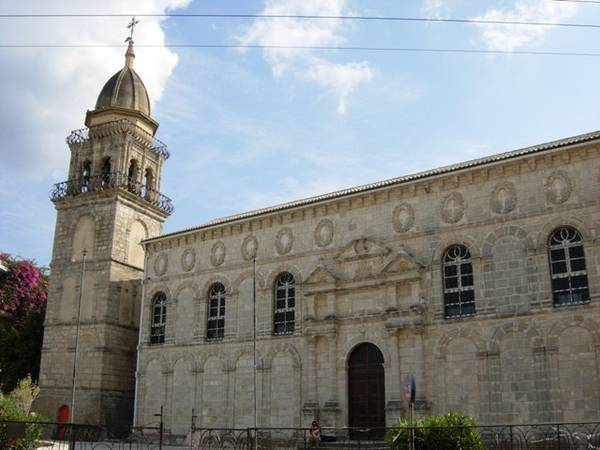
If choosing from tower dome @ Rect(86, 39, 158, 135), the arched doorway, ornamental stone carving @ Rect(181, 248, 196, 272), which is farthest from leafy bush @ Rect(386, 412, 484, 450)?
tower dome @ Rect(86, 39, 158, 135)

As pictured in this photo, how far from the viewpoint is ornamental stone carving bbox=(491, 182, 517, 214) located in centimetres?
2216

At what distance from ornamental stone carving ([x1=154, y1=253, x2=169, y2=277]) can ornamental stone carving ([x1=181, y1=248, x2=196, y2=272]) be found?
1.11 m

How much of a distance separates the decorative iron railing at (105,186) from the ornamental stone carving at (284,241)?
36.8ft

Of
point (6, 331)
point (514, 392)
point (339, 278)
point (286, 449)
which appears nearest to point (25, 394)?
point (6, 331)

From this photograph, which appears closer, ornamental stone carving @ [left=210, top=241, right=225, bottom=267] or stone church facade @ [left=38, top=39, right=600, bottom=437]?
stone church facade @ [left=38, top=39, right=600, bottom=437]

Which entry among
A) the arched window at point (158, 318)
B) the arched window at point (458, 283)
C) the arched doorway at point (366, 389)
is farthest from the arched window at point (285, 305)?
the arched window at point (458, 283)

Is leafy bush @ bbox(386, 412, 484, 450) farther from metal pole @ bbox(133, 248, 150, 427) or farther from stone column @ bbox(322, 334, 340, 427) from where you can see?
metal pole @ bbox(133, 248, 150, 427)

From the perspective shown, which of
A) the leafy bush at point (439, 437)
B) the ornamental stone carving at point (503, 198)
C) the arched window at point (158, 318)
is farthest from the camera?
the arched window at point (158, 318)

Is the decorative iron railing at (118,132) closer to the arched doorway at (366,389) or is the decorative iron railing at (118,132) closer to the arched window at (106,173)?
the arched window at (106,173)

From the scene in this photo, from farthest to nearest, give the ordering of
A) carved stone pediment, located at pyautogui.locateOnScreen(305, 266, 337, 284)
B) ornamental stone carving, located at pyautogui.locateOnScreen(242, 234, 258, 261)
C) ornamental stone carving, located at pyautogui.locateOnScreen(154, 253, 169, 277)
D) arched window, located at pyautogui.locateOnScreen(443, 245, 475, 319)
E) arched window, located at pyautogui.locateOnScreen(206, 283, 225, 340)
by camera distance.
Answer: ornamental stone carving, located at pyautogui.locateOnScreen(154, 253, 169, 277)
arched window, located at pyautogui.locateOnScreen(206, 283, 225, 340)
ornamental stone carving, located at pyautogui.locateOnScreen(242, 234, 258, 261)
carved stone pediment, located at pyautogui.locateOnScreen(305, 266, 337, 284)
arched window, located at pyautogui.locateOnScreen(443, 245, 475, 319)

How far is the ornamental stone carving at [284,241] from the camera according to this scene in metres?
27.4

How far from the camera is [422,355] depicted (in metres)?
22.6

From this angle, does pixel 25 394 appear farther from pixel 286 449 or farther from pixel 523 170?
pixel 523 170

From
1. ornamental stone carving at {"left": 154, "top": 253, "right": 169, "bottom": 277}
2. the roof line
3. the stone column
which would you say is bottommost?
the stone column
